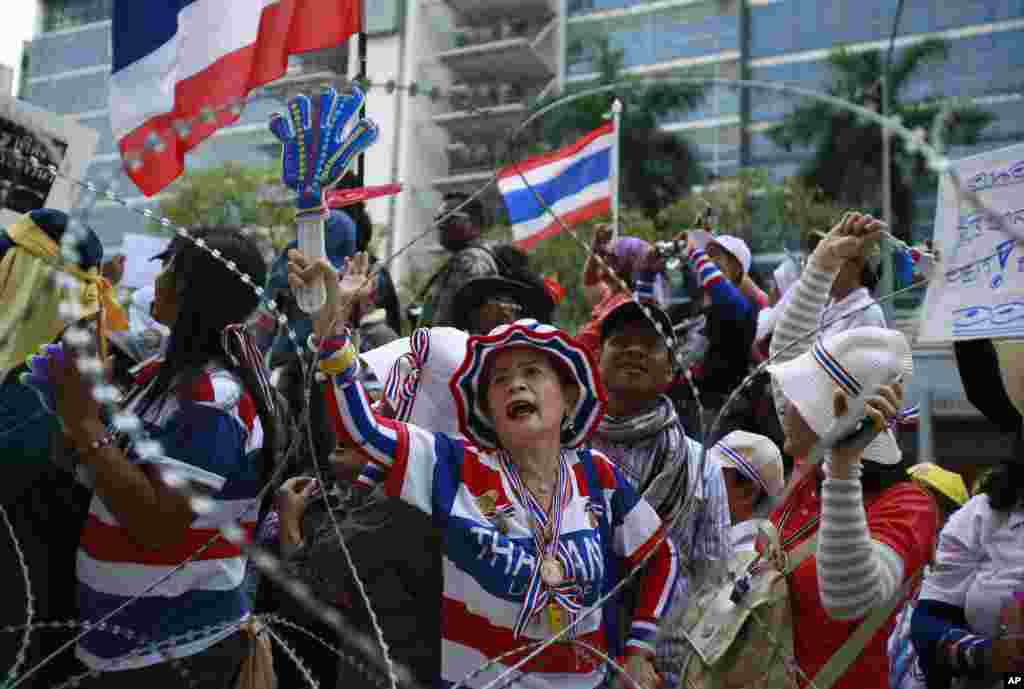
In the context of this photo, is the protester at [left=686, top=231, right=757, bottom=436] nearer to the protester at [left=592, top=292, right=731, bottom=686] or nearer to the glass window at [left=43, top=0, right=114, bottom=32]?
the protester at [left=592, top=292, right=731, bottom=686]

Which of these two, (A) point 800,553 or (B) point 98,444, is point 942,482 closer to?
(A) point 800,553

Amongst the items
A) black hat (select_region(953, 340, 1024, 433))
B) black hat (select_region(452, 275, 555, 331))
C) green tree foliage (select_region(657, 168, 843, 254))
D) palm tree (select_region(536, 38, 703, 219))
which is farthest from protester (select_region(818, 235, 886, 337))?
palm tree (select_region(536, 38, 703, 219))

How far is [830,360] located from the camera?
306cm

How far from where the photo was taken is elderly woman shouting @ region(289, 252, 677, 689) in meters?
2.85

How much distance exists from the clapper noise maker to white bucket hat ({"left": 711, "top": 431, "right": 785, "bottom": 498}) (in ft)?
5.50

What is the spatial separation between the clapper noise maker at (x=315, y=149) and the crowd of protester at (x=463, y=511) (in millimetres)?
126

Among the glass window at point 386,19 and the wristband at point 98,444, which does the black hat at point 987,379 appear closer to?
the wristband at point 98,444

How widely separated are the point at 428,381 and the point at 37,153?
70.8 inches

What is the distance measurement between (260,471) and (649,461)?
1.22 metres

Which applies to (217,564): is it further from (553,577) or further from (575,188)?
(575,188)

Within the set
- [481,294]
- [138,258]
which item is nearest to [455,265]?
[481,294]

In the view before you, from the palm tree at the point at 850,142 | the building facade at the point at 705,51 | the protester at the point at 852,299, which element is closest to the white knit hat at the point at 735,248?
the protester at the point at 852,299

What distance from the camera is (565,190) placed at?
802cm

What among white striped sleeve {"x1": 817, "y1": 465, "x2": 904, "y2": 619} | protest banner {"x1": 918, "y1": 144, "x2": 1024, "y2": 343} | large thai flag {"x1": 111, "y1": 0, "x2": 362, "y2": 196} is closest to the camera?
white striped sleeve {"x1": 817, "y1": 465, "x2": 904, "y2": 619}
